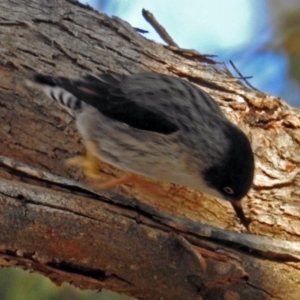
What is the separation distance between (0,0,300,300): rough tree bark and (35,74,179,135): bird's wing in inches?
6.3

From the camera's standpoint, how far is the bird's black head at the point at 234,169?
1.83m

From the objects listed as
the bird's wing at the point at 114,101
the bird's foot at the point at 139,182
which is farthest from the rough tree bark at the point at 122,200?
the bird's wing at the point at 114,101

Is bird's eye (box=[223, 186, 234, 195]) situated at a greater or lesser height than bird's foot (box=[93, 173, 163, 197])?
greater

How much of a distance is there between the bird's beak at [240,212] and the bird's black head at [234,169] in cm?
6

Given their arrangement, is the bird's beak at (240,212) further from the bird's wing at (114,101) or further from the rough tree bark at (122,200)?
the bird's wing at (114,101)

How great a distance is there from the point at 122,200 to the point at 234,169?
0.37 m

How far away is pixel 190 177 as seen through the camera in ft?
6.21

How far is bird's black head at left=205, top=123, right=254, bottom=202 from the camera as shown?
183 centimetres

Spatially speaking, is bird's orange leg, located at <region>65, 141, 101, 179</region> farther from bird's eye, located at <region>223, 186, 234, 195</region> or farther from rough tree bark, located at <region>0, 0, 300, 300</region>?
bird's eye, located at <region>223, 186, 234, 195</region>

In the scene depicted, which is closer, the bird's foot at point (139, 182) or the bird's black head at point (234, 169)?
the bird's black head at point (234, 169)

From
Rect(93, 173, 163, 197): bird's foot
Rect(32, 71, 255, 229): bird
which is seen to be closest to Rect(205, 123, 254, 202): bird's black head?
Rect(32, 71, 255, 229): bird

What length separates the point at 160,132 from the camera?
186cm

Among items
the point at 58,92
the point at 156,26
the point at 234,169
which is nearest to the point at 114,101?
the point at 58,92

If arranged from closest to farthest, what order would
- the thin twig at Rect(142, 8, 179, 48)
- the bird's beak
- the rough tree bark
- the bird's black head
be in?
1. the rough tree bark
2. the bird's black head
3. the bird's beak
4. the thin twig at Rect(142, 8, 179, 48)
